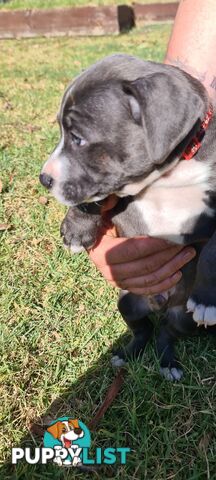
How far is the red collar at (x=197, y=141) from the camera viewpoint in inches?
82.0

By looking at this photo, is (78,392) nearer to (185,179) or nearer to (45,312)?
(45,312)

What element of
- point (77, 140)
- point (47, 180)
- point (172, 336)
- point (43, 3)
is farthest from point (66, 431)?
point (43, 3)

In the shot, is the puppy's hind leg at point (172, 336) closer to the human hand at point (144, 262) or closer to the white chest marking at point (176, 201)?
the human hand at point (144, 262)

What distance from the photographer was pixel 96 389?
2482 millimetres

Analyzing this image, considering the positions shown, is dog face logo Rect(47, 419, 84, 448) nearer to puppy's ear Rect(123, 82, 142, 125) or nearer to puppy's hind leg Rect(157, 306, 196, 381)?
puppy's hind leg Rect(157, 306, 196, 381)

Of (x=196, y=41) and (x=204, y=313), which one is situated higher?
(x=196, y=41)

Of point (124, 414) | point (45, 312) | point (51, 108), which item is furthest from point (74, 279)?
point (51, 108)

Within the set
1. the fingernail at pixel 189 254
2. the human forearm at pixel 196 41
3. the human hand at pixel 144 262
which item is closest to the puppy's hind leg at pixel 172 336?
the human hand at pixel 144 262

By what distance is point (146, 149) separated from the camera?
2.04m

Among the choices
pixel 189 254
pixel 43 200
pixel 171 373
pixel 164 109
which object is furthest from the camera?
pixel 43 200

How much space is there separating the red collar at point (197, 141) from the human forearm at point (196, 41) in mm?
454

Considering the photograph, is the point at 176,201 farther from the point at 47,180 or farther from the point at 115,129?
the point at 47,180

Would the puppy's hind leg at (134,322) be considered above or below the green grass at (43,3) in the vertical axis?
above

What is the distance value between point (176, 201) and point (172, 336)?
0.73 meters
